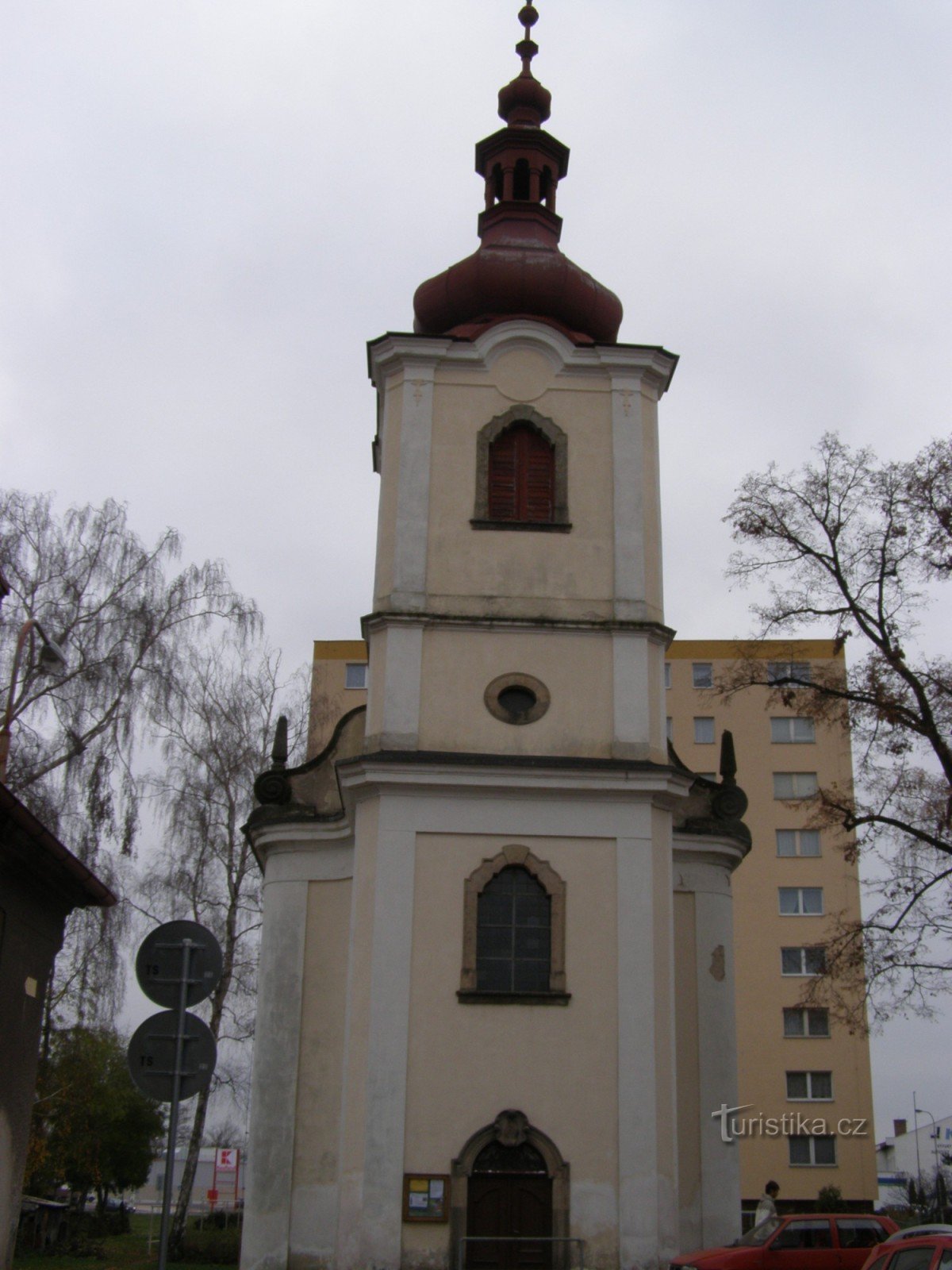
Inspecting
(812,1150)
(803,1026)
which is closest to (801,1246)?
(812,1150)

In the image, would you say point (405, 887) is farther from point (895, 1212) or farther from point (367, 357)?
point (895, 1212)

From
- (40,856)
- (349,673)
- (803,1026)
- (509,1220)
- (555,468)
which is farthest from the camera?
(349,673)

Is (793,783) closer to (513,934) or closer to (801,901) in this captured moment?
(801,901)

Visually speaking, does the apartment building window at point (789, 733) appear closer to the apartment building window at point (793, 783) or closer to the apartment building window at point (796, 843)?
the apartment building window at point (793, 783)

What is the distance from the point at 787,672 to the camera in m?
21.3

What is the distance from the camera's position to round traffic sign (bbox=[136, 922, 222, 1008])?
29.2 feet

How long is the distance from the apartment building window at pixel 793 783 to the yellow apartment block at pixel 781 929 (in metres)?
0.04

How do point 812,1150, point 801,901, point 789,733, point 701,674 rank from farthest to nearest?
point 701,674, point 789,733, point 801,901, point 812,1150

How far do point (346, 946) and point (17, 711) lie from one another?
9.04 m

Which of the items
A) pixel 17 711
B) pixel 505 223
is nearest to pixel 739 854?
pixel 505 223

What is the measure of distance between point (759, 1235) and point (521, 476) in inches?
407

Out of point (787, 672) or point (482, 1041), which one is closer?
point (482, 1041)

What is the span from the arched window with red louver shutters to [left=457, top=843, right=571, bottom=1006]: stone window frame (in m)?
4.86

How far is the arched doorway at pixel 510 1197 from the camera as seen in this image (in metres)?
17.2
